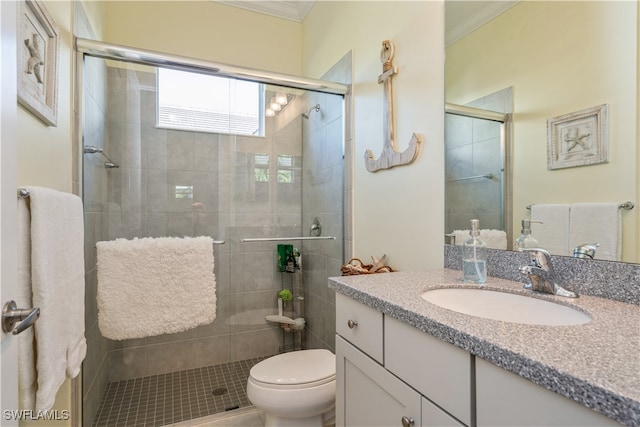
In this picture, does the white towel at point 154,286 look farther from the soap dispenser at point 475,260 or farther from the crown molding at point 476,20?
the crown molding at point 476,20

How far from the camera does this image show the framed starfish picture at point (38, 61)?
0.94 m

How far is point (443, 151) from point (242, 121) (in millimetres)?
1306

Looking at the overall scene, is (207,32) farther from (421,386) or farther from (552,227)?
(421,386)

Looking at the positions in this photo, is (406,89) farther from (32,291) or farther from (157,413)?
(157,413)

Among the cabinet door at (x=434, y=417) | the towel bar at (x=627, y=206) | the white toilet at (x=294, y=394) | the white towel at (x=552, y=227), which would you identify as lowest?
the white toilet at (x=294, y=394)

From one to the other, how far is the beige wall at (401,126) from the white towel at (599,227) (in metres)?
0.48

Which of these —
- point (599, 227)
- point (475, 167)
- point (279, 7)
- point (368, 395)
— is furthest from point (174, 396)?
point (279, 7)

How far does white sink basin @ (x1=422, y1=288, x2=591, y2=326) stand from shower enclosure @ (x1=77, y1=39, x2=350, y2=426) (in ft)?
3.61

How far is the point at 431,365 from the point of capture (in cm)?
68

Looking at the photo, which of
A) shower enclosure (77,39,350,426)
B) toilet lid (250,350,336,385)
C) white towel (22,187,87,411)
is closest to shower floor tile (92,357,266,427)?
shower enclosure (77,39,350,426)

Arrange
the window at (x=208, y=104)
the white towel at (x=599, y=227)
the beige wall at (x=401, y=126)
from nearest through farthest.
Result: the white towel at (x=599, y=227), the beige wall at (x=401, y=126), the window at (x=208, y=104)

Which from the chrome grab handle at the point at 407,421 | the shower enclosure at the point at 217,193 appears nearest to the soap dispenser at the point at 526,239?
the chrome grab handle at the point at 407,421

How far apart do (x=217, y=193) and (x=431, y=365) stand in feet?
5.41

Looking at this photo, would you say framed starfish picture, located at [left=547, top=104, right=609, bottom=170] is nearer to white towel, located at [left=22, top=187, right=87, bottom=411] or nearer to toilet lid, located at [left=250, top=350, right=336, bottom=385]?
toilet lid, located at [left=250, top=350, right=336, bottom=385]
